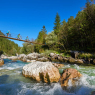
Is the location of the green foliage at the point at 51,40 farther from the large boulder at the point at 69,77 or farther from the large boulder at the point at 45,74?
the large boulder at the point at 45,74

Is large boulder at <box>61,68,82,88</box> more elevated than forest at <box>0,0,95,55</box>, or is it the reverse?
forest at <box>0,0,95,55</box>

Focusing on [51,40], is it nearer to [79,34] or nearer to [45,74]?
[79,34]

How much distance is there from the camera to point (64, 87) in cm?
379

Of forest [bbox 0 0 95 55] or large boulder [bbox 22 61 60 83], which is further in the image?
forest [bbox 0 0 95 55]

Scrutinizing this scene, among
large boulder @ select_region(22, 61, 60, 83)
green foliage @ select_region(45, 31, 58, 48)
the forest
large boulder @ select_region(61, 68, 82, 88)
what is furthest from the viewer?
green foliage @ select_region(45, 31, 58, 48)

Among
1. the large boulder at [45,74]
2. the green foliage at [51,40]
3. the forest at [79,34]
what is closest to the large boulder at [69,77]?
the large boulder at [45,74]

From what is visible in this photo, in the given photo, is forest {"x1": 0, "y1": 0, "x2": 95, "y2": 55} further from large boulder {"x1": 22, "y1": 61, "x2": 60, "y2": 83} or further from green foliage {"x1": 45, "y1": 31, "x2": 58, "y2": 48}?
large boulder {"x1": 22, "y1": 61, "x2": 60, "y2": 83}

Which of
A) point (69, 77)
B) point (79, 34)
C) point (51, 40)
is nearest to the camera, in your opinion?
point (69, 77)

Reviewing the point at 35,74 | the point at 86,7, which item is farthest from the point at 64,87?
the point at 86,7

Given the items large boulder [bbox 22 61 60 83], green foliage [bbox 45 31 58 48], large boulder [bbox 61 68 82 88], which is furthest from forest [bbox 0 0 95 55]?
large boulder [bbox 22 61 60 83]

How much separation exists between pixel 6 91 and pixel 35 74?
5.78ft

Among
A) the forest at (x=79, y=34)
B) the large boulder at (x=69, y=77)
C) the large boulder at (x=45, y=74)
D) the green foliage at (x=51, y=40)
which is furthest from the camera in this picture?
the green foliage at (x=51, y=40)

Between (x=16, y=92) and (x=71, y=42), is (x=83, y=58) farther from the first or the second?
(x=16, y=92)

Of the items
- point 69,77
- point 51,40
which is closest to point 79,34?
point 51,40
